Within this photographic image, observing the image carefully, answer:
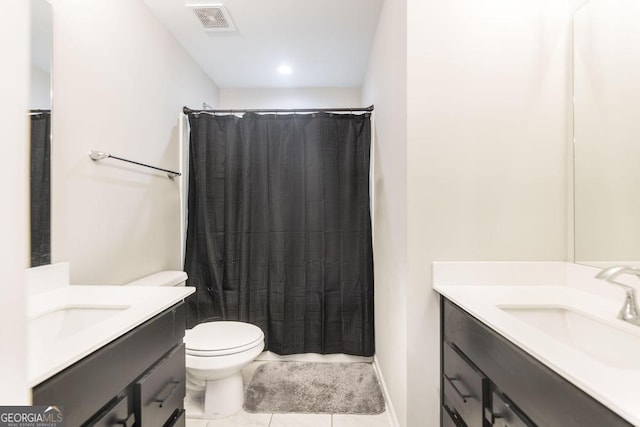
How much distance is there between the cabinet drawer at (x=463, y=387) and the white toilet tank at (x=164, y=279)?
5.08 ft

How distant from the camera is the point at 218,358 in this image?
153 centimetres

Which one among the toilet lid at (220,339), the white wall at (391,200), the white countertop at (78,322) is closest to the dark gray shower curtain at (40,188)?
the white countertop at (78,322)

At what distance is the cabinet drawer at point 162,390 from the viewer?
0.86m

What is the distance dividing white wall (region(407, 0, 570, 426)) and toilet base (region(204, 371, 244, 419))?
Result: 109 cm

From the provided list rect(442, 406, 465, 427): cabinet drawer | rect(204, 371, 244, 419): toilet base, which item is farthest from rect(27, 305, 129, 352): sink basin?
rect(442, 406, 465, 427): cabinet drawer

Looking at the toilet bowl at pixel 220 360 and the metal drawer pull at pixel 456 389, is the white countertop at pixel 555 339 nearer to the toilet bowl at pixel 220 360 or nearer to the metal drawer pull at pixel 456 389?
the metal drawer pull at pixel 456 389

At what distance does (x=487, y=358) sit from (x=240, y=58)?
258 centimetres

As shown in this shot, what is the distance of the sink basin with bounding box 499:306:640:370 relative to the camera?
807 millimetres

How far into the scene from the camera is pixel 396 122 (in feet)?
4.81

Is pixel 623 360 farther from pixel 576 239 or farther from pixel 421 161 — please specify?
pixel 421 161

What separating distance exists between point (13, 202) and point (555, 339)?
1232mm

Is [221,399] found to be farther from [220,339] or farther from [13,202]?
[13,202]

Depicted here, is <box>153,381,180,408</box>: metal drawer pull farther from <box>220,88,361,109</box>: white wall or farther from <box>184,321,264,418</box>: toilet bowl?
<box>220,88,361,109</box>: white wall

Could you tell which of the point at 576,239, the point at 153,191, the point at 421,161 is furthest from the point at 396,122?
the point at 153,191
